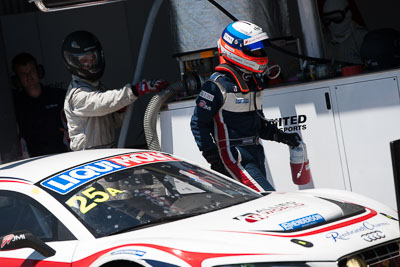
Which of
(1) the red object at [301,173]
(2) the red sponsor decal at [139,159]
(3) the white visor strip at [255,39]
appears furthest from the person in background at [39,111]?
(2) the red sponsor decal at [139,159]

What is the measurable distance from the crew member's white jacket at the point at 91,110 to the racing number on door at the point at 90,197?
282 centimetres

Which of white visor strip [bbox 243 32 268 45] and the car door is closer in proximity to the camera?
the car door

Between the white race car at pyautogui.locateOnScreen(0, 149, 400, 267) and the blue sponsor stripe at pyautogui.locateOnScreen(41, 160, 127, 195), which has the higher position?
the blue sponsor stripe at pyautogui.locateOnScreen(41, 160, 127, 195)

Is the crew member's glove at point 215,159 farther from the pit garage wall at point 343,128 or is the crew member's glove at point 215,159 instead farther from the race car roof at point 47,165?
the pit garage wall at point 343,128

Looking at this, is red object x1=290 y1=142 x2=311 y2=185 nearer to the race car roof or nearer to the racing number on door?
the race car roof

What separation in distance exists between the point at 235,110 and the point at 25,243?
236 centimetres

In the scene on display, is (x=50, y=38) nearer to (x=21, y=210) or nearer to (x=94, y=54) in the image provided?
(x=94, y=54)

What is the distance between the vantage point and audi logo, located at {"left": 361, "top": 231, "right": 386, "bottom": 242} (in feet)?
13.7

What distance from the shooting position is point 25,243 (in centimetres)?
426

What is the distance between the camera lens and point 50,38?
11.1 meters

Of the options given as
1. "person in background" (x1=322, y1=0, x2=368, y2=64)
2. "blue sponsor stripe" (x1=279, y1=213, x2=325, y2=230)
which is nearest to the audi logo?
"blue sponsor stripe" (x1=279, y1=213, x2=325, y2=230)

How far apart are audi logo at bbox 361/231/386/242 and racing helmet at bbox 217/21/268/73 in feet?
7.43

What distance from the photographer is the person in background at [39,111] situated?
9.02 m

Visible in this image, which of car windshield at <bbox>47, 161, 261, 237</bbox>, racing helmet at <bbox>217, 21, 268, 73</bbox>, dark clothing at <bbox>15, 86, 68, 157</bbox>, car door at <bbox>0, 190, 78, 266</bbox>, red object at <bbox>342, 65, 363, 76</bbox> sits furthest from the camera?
dark clothing at <bbox>15, 86, 68, 157</bbox>
